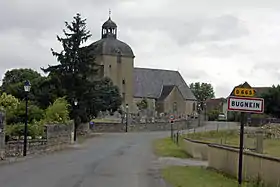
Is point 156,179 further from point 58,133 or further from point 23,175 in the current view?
point 58,133

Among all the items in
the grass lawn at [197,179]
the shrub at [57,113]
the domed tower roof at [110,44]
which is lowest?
the grass lawn at [197,179]

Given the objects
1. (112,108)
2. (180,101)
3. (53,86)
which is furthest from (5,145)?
(180,101)

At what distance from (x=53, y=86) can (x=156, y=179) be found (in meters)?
39.9

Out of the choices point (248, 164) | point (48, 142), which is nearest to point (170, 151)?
point (48, 142)

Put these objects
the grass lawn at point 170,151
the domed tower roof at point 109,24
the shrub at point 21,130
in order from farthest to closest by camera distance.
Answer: the domed tower roof at point 109,24
the grass lawn at point 170,151
the shrub at point 21,130

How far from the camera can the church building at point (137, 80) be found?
119m

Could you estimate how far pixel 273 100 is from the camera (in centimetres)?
10656

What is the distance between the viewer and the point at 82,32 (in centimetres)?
6266

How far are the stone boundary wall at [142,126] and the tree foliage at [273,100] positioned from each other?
46.2 ft

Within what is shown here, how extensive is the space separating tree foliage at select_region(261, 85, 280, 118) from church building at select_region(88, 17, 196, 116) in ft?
71.8

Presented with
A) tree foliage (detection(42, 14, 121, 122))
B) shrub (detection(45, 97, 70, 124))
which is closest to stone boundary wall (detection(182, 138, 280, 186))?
shrub (detection(45, 97, 70, 124))

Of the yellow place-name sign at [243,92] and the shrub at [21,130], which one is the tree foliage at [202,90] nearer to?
the shrub at [21,130]

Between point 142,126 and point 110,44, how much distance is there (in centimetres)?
2853

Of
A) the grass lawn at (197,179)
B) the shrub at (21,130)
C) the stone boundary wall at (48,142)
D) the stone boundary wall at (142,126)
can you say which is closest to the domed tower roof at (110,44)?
the stone boundary wall at (142,126)
